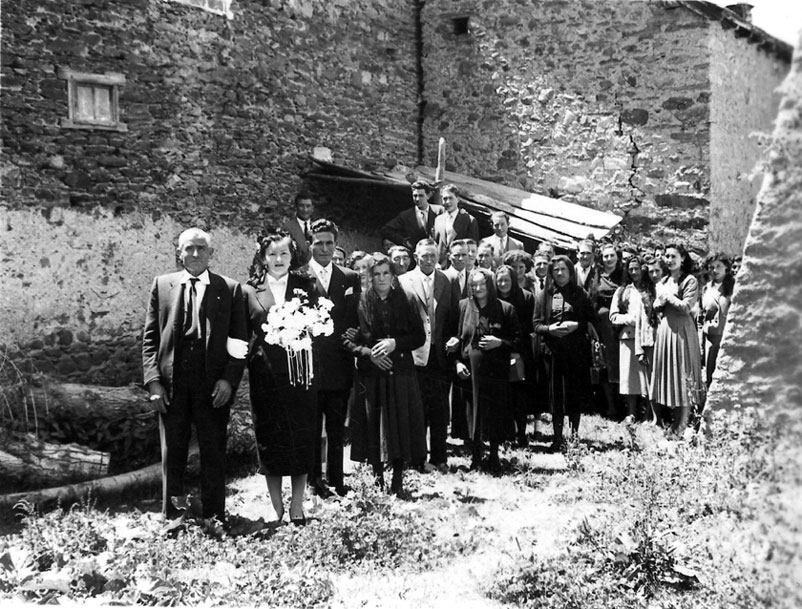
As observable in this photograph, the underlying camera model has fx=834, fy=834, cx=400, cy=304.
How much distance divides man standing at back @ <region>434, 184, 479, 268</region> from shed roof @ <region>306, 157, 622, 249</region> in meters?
0.83

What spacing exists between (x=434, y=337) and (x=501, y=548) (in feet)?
7.79

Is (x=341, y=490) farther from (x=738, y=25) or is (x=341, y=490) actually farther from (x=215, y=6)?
(x=738, y=25)

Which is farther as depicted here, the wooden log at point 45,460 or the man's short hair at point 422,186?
the man's short hair at point 422,186

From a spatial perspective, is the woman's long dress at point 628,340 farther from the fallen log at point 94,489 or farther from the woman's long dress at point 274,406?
the fallen log at point 94,489

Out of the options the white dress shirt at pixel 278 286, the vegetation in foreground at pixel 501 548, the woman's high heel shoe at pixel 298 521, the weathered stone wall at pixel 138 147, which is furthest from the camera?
the weathered stone wall at pixel 138 147

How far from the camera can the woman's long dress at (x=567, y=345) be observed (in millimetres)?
7035

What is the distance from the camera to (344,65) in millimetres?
10797

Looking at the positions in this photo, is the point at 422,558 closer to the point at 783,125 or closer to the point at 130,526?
the point at 130,526

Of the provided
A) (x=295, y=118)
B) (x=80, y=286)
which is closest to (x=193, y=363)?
(x=80, y=286)

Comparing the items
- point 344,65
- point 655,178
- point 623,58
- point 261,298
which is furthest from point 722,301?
point 344,65

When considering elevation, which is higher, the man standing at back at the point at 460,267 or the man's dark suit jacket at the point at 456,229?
the man's dark suit jacket at the point at 456,229

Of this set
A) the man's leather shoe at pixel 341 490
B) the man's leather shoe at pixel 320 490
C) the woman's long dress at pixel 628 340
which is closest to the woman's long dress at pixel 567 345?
the woman's long dress at pixel 628 340

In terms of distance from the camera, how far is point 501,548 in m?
4.88

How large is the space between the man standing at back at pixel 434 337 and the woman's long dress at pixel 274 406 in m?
1.52
